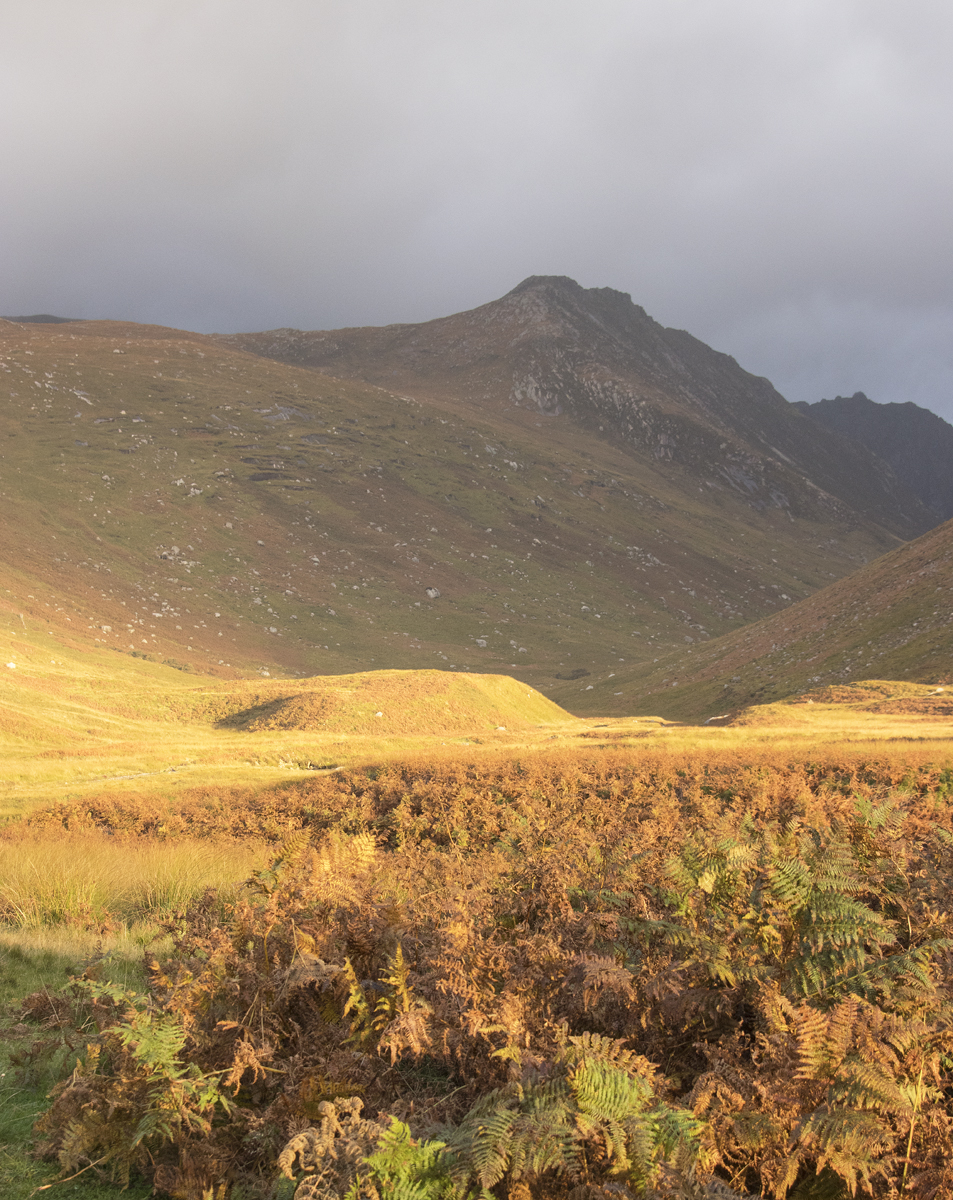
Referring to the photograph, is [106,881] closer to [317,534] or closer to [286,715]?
[286,715]

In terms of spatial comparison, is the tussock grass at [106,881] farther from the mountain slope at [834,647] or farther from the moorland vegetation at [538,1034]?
the mountain slope at [834,647]

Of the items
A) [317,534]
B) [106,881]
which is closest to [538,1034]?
[106,881]

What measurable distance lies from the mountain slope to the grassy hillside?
1018 centimetres

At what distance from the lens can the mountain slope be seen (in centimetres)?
4781

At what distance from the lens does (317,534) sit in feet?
355

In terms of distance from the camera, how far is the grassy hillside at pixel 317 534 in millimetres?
81062

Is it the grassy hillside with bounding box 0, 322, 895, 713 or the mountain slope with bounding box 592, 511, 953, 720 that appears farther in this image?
the grassy hillside with bounding box 0, 322, 895, 713

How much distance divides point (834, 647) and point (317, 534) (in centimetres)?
7470

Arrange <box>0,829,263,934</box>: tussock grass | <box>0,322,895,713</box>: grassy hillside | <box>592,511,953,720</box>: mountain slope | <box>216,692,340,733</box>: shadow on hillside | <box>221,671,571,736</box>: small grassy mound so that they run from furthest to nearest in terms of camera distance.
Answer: <box>0,322,895,713</box>: grassy hillside, <box>592,511,953,720</box>: mountain slope, <box>221,671,571,736</box>: small grassy mound, <box>216,692,340,733</box>: shadow on hillside, <box>0,829,263,934</box>: tussock grass

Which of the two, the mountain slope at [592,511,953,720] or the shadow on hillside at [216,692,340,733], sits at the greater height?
the mountain slope at [592,511,953,720]

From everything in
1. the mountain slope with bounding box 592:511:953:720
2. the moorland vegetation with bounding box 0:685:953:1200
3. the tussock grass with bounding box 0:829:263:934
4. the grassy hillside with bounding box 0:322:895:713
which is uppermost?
the grassy hillside with bounding box 0:322:895:713

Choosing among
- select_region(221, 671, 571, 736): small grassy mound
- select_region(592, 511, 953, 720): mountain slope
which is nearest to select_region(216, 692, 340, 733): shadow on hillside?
select_region(221, 671, 571, 736): small grassy mound

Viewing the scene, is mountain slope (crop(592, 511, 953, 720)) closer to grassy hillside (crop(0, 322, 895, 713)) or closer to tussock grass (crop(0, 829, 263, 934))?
grassy hillside (crop(0, 322, 895, 713))

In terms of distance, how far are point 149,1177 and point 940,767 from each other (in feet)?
55.4
